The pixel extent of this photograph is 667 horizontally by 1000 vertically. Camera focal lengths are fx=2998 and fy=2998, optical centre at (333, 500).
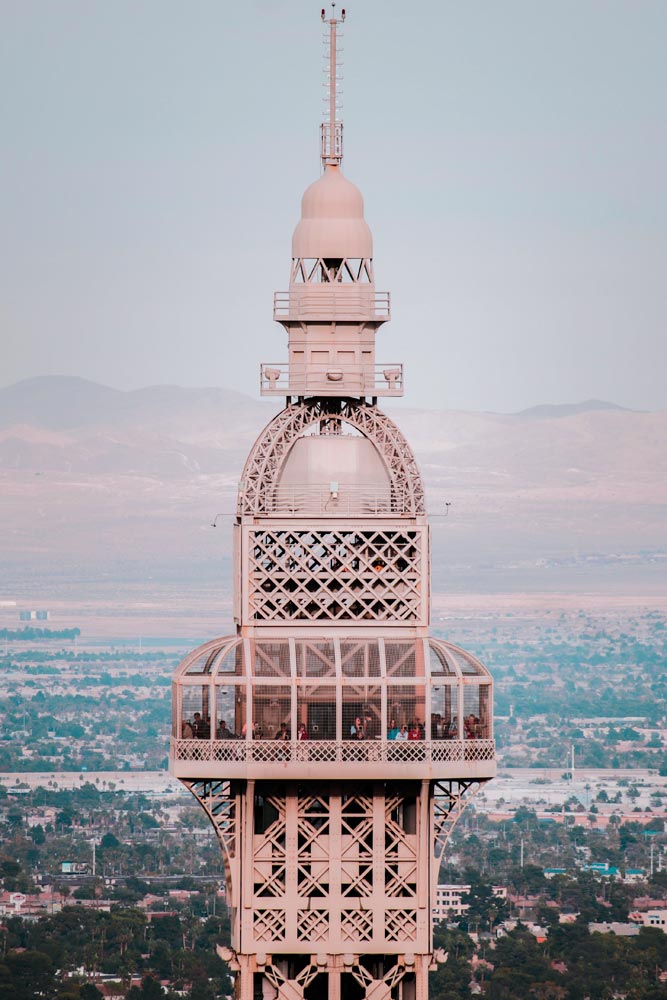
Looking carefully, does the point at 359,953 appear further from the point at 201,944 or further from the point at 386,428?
the point at 201,944

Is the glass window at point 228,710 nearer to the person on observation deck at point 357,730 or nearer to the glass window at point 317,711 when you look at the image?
the glass window at point 317,711

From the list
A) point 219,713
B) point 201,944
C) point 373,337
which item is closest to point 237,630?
point 219,713

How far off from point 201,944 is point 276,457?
337ft

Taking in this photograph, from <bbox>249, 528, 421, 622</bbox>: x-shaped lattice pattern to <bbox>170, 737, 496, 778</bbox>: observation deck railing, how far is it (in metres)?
1.82

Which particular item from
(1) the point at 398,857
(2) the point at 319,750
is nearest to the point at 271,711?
(2) the point at 319,750

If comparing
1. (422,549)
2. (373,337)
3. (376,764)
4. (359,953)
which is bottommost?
(359,953)

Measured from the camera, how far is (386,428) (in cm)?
3950

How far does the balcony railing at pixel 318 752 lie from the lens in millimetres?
38094

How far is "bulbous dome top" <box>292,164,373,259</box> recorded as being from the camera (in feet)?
131

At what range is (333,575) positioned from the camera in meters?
38.9

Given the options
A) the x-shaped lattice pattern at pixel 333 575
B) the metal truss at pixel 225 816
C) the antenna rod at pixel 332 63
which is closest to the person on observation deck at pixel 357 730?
the x-shaped lattice pattern at pixel 333 575

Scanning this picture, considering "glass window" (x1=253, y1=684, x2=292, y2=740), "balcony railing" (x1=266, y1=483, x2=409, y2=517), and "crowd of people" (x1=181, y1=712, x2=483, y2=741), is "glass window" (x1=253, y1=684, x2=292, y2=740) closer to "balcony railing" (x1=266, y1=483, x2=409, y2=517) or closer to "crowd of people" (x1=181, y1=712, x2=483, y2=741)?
"crowd of people" (x1=181, y1=712, x2=483, y2=741)

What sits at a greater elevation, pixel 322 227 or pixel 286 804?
pixel 322 227

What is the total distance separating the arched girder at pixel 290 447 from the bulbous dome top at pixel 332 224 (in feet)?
6.78
